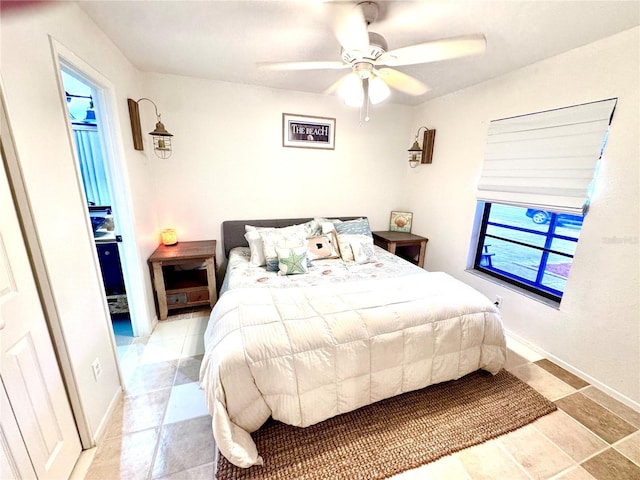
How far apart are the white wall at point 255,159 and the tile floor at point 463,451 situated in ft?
5.74

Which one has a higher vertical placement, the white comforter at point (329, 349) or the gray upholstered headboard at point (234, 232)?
the gray upholstered headboard at point (234, 232)

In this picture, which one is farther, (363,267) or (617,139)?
(363,267)

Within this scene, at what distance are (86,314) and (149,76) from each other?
7.84 feet

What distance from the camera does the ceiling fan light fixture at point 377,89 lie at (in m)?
1.74

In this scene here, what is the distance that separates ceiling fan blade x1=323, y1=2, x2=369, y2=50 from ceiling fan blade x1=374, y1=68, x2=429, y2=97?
0.31 meters

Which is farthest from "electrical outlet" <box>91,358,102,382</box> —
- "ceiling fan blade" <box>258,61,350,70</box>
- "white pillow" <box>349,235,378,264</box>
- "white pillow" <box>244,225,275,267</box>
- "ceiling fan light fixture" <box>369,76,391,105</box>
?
"ceiling fan light fixture" <box>369,76,391,105</box>

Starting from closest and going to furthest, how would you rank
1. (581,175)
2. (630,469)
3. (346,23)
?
(346,23)
(630,469)
(581,175)

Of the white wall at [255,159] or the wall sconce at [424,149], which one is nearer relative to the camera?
the white wall at [255,159]

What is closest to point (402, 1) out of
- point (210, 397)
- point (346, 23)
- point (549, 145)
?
point (346, 23)

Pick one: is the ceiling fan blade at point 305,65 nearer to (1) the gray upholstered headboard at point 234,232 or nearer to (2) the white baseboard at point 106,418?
(1) the gray upholstered headboard at point 234,232

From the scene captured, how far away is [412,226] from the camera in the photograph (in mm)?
3812

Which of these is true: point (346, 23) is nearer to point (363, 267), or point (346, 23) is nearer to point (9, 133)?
point (9, 133)

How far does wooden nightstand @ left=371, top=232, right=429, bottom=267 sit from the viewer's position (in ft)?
11.3

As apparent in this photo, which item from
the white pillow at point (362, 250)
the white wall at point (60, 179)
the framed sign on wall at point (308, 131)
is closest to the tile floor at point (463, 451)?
the white wall at point (60, 179)
